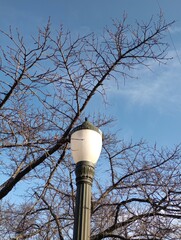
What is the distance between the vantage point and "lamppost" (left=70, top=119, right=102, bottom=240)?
3287 millimetres

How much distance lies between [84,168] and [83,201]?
0.37 meters

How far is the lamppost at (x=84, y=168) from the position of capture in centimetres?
329

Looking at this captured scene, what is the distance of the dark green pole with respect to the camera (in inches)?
127

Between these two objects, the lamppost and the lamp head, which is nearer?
the lamppost

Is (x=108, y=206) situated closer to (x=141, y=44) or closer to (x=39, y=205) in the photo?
(x=39, y=205)

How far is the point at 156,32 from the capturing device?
623cm

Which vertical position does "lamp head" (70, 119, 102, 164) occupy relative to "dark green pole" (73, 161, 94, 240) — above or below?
above

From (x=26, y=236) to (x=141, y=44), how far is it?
378cm

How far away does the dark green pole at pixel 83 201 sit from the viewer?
10.6 feet

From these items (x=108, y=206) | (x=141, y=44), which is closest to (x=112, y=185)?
(x=108, y=206)

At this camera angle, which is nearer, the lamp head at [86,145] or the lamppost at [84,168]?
the lamppost at [84,168]

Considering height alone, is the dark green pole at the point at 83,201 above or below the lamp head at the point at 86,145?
below

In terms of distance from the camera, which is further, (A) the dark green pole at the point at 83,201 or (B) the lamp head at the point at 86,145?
(B) the lamp head at the point at 86,145

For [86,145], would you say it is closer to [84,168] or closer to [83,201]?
[84,168]
